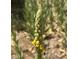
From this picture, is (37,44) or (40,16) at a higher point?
(40,16)

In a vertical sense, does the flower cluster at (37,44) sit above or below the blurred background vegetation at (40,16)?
below

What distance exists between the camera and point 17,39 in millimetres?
2533

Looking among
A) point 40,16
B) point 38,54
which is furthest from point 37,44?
point 40,16

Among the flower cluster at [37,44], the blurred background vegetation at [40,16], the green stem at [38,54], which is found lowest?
the green stem at [38,54]

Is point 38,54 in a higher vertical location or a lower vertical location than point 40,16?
lower

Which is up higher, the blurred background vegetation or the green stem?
the blurred background vegetation

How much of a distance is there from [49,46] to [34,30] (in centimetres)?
18

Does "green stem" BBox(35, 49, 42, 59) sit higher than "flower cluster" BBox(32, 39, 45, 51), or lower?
lower

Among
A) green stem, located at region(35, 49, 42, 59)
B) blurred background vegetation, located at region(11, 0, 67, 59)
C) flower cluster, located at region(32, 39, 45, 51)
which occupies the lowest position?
green stem, located at region(35, 49, 42, 59)

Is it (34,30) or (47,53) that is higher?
(34,30)

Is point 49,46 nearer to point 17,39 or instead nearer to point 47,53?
point 47,53

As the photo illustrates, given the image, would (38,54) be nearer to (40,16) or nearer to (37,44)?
(37,44)
